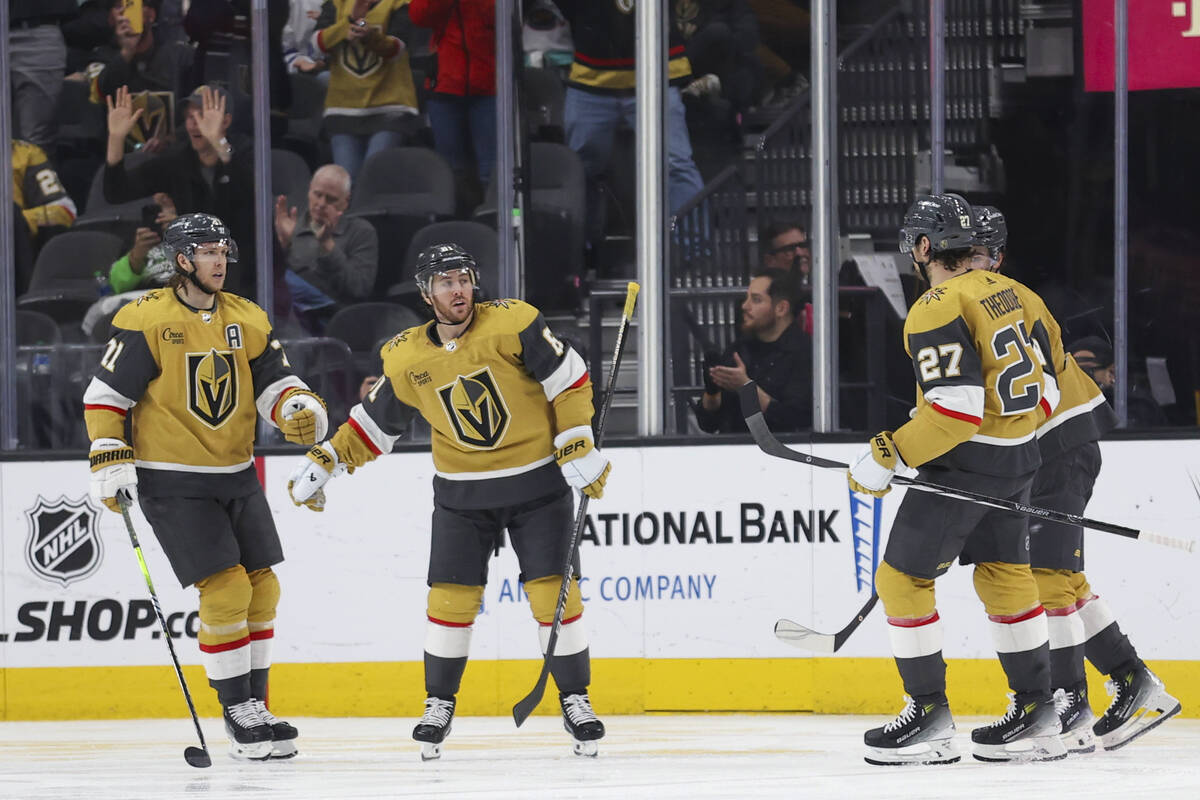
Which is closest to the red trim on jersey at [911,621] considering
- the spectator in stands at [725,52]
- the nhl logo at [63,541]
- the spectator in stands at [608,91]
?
the spectator in stands at [608,91]

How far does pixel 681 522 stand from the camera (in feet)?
18.1

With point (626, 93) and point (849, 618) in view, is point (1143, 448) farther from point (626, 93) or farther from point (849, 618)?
point (626, 93)

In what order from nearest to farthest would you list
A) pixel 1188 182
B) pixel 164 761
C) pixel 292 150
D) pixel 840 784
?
pixel 840 784, pixel 164 761, pixel 1188 182, pixel 292 150

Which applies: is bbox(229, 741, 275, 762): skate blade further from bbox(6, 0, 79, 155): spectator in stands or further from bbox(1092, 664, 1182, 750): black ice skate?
bbox(6, 0, 79, 155): spectator in stands

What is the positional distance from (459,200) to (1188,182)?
263cm

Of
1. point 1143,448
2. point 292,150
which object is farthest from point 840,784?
point 292,150

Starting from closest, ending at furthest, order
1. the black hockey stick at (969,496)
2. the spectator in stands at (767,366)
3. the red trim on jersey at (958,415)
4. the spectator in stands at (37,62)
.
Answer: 1. the red trim on jersey at (958,415)
2. the black hockey stick at (969,496)
3. the spectator in stands at (767,366)
4. the spectator in stands at (37,62)

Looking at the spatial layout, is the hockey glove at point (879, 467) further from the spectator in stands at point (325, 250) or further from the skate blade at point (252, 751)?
the spectator in stands at point (325, 250)

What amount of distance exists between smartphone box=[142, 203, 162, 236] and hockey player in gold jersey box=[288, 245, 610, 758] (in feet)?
7.81

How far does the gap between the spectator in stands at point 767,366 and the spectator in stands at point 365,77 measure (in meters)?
→ 1.52

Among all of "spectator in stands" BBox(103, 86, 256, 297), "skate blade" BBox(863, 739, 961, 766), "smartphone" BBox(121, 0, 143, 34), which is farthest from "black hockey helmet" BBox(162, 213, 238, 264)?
"smartphone" BBox(121, 0, 143, 34)

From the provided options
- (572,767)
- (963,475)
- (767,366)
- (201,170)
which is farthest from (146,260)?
(963,475)

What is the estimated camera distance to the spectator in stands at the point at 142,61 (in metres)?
6.42

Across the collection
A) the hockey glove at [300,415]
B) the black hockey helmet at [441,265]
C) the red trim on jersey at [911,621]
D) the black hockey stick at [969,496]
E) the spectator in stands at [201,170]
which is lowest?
the red trim on jersey at [911,621]
